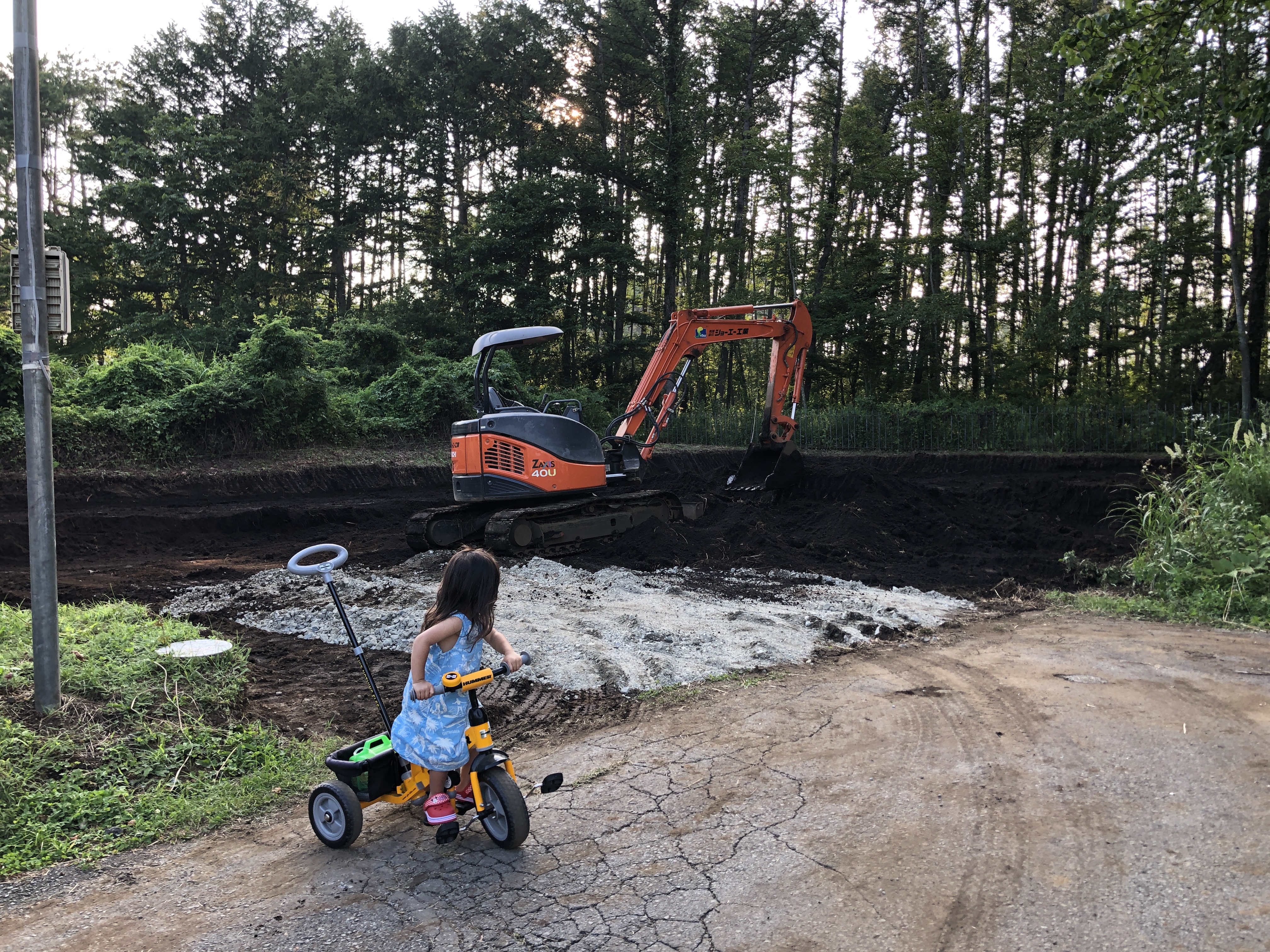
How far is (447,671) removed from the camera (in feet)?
11.1

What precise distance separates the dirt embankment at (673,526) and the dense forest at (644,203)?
557 centimetres

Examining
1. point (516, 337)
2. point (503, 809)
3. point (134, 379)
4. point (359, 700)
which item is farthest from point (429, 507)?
point (503, 809)

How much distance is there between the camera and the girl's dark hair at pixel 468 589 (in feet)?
10.9

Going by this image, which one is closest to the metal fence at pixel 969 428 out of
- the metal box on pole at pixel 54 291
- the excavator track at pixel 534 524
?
the excavator track at pixel 534 524

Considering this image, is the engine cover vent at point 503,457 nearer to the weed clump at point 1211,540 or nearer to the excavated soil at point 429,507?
→ the excavated soil at point 429,507

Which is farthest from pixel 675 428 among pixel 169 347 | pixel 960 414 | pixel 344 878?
pixel 344 878

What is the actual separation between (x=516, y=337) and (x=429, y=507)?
675 centimetres

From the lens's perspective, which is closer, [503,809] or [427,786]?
[503,809]

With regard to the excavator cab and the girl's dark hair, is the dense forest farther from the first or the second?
the girl's dark hair

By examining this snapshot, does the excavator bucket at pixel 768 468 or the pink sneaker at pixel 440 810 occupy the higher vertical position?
the excavator bucket at pixel 768 468

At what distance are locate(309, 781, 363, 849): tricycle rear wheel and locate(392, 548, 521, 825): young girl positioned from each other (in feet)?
0.85

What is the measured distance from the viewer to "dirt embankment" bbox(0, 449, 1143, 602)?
9656 millimetres

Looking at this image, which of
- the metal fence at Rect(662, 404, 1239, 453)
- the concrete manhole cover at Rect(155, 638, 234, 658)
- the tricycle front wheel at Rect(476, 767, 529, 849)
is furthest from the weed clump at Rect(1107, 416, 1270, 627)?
the metal fence at Rect(662, 404, 1239, 453)

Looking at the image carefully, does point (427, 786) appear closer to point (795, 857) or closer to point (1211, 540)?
point (795, 857)
